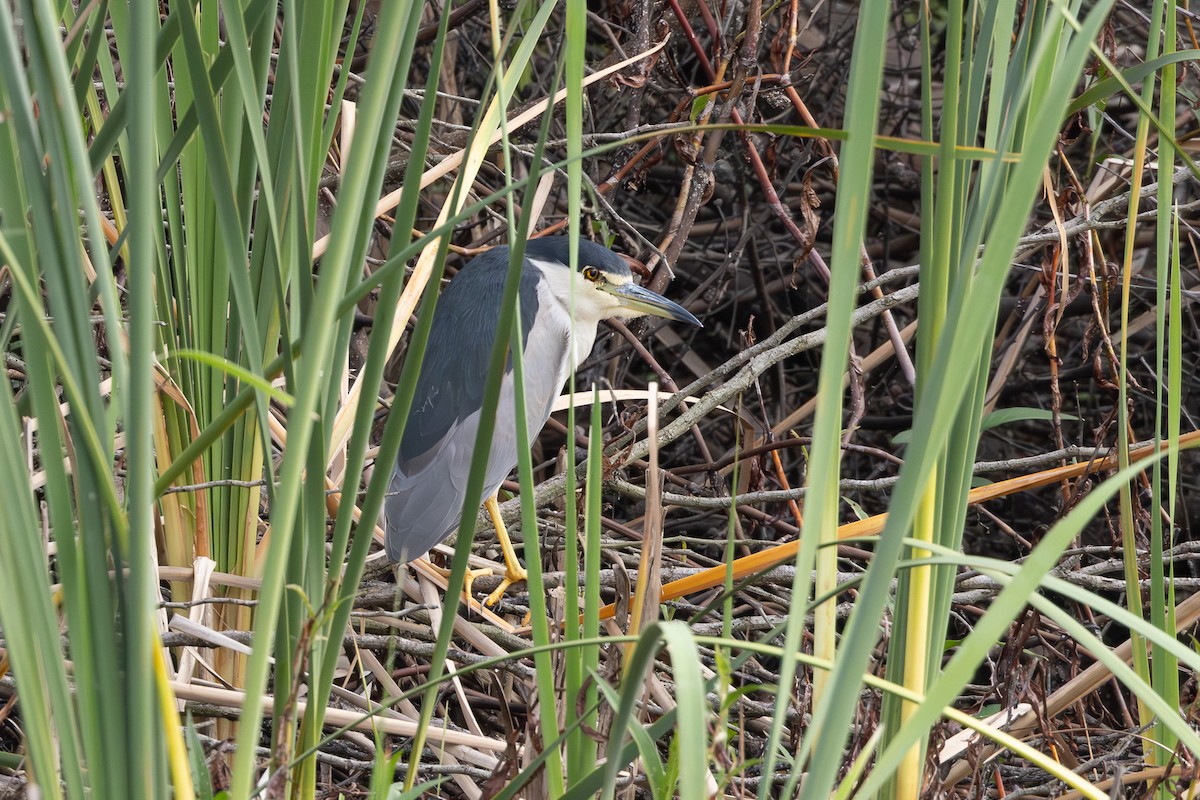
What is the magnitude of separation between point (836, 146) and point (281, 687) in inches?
69.6

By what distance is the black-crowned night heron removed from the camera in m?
2.00

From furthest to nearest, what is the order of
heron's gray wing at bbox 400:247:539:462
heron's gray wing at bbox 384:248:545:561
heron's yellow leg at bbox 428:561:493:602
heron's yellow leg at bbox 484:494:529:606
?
heron's gray wing at bbox 400:247:539:462
heron's gray wing at bbox 384:248:545:561
heron's yellow leg at bbox 484:494:529:606
heron's yellow leg at bbox 428:561:493:602

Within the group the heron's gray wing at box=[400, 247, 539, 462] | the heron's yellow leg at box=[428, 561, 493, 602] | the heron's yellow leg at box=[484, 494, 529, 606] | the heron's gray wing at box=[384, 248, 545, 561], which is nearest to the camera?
the heron's yellow leg at box=[428, 561, 493, 602]

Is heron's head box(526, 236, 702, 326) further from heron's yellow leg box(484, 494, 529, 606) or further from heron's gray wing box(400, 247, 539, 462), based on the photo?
heron's yellow leg box(484, 494, 529, 606)

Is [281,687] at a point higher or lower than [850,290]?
lower

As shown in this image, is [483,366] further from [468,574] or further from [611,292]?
[468,574]

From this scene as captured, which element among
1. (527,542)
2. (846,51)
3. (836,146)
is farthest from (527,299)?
(527,542)

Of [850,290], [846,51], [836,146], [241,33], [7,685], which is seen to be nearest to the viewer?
[850,290]

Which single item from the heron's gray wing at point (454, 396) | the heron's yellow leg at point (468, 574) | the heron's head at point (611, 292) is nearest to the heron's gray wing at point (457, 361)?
the heron's gray wing at point (454, 396)

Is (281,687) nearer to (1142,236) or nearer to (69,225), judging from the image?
(69,225)

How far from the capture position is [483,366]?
2188mm

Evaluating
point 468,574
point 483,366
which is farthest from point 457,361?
point 468,574

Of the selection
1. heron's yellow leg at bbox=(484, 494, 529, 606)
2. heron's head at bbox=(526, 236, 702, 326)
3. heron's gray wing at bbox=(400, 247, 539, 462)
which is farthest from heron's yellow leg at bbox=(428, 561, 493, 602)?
heron's head at bbox=(526, 236, 702, 326)

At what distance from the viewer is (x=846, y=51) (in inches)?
105
